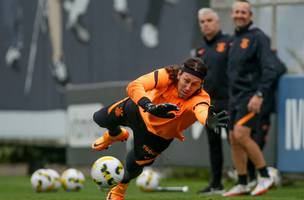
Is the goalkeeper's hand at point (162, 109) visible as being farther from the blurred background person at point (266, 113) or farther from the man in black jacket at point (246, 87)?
the blurred background person at point (266, 113)

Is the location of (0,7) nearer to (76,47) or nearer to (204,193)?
(76,47)

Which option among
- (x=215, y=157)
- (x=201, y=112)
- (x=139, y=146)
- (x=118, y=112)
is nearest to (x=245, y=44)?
(x=215, y=157)

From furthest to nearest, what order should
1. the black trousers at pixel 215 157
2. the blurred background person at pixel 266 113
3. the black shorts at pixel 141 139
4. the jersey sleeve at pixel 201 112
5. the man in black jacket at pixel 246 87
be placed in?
the blurred background person at pixel 266 113
the black trousers at pixel 215 157
the man in black jacket at pixel 246 87
the black shorts at pixel 141 139
the jersey sleeve at pixel 201 112

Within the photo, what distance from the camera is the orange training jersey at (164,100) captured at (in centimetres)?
916

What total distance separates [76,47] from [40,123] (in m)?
1.74

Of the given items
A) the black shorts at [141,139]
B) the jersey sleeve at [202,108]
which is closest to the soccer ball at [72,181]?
the black shorts at [141,139]

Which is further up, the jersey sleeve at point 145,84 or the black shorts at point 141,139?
the jersey sleeve at point 145,84

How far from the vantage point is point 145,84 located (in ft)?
30.2

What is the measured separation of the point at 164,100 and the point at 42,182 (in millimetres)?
3389

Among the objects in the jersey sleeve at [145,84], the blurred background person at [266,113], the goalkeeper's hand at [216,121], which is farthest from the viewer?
the blurred background person at [266,113]

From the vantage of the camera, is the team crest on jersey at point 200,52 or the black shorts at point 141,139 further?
the team crest on jersey at point 200,52

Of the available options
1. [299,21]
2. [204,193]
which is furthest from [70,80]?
[204,193]

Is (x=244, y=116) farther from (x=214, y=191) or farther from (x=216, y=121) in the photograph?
(x=216, y=121)

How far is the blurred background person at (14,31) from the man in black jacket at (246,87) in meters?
8.64
